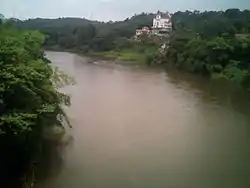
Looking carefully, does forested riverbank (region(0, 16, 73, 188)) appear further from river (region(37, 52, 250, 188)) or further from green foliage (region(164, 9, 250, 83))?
green foliage (region(164, 9, 250, 83))

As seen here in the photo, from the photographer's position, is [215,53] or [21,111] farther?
[215,53]

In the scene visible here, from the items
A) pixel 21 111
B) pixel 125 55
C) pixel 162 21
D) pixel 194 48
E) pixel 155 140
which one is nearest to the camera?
pixel 21 111

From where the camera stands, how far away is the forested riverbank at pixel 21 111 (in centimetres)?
611

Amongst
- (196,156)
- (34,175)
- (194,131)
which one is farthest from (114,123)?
(34,175)

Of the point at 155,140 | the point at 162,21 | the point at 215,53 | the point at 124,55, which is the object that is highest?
the point at 162,21

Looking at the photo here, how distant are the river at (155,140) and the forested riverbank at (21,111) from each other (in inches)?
18.0

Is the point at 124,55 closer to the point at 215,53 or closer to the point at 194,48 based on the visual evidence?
the point at 194,48

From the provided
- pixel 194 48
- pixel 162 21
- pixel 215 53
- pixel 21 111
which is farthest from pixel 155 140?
pixel 162 21

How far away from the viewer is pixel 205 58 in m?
22.6

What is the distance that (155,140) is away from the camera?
9242mm

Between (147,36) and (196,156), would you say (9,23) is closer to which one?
(196,156)

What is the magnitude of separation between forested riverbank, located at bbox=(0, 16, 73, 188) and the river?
456 millimetres

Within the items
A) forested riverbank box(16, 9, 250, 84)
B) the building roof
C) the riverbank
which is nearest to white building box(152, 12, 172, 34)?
the building roof

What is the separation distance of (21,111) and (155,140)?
3764 millimetres
